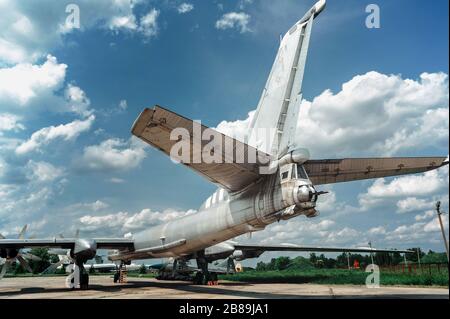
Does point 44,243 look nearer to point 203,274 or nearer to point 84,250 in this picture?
point 84,250

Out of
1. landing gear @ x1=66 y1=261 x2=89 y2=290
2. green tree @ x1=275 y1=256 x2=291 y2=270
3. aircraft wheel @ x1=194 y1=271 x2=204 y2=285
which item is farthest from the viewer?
green tree @ x1=275 y1=256 x2=291 y2=270

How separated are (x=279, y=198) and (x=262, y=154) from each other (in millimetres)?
1367

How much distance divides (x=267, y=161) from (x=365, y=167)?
291 centimetres

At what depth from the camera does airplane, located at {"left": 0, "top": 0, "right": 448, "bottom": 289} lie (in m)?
9.13

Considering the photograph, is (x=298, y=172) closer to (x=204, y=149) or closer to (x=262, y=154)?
(x=262, y=154)

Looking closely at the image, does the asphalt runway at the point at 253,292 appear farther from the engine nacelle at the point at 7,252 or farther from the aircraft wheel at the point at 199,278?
the aircraft wheel at the point at 199,278

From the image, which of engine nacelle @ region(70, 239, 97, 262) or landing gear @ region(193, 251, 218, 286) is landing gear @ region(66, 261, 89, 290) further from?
landing gear @ region(193, 251, 218, 286)

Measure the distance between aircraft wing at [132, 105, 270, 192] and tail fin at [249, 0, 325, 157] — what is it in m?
1.10
